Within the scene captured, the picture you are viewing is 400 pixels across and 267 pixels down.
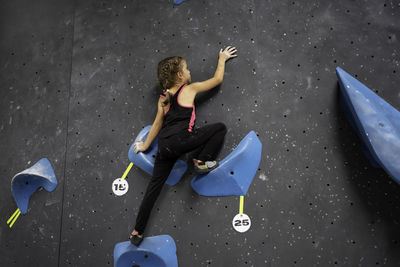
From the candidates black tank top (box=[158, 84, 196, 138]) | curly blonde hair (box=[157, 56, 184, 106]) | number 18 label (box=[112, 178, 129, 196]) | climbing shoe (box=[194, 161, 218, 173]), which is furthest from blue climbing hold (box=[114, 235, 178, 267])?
curly blonde hair (box=[157, 56, 184, 106])

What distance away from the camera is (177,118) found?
1.83 meters

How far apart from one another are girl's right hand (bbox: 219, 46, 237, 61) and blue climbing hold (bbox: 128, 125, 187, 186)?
2.00 feet

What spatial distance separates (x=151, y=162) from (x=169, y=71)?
522 millimetres

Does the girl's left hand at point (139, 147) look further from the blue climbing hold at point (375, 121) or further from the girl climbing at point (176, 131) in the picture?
the blue climbing hold at point (375, 121)

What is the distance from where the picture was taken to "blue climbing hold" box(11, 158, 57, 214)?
7.02 feet

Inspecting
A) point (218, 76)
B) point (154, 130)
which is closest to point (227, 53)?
point (218, 76)

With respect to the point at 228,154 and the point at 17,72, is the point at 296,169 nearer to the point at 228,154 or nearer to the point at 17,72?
the point at 228,154

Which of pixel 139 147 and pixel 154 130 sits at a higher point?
pixel 154 130

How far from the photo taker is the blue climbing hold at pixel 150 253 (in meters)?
1.90

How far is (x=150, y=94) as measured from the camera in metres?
2.06

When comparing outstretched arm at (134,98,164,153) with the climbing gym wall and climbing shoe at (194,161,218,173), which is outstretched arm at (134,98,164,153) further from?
climbing shoe at (194,161,218,173)

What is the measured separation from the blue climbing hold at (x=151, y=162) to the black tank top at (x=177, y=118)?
169 mm

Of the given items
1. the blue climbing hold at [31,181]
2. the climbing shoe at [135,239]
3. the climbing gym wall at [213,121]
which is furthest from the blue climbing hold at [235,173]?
the blue climbing hold at [31,181]

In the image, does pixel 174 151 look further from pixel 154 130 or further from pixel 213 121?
pixel 213 121
